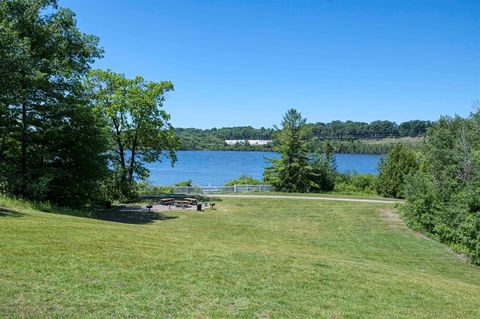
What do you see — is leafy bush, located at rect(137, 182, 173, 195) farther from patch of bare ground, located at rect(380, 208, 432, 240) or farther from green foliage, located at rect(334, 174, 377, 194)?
patch of bare ground, located at rect(380, 208, 432, 240)

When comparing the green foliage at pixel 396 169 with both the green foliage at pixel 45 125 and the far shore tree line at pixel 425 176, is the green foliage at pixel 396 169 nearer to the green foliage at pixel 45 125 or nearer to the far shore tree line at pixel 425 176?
the far shore tree line at pixel 425 176

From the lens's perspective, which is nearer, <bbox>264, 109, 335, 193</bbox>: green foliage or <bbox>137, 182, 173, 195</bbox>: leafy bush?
<bbox>137, 182, 173, 195</bbox>: leafy bush

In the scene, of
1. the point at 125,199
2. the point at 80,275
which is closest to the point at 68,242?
the point at 80,275

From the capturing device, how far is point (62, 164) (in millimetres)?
22250

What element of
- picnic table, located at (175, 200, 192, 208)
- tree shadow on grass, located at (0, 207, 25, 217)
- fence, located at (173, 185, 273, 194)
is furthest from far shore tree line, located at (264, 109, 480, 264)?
tree shadow on grass, located at (0, 207, 25, 217)

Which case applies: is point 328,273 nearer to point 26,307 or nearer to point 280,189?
point 26,307

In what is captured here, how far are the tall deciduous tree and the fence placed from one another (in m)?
A: 3.19

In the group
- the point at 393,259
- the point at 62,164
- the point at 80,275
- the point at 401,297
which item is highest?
the point at 62,164

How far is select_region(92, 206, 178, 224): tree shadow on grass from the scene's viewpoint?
22.0 m

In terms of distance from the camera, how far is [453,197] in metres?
19.1

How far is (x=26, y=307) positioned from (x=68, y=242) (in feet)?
12.1

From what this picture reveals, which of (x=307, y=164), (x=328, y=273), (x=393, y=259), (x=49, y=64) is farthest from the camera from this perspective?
(x=307, y=164)

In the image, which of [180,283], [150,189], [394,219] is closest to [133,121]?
[150,189]

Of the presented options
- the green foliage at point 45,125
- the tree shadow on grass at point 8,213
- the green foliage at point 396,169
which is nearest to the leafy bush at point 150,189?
the green foliage at point 45,125
